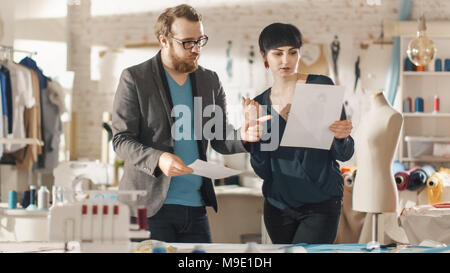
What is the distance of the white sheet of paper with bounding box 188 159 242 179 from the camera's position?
2182 millimetres

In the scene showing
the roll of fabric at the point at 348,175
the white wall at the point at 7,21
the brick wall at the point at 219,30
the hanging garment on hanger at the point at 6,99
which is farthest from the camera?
the hanging garment on hanger at the point at 6,99

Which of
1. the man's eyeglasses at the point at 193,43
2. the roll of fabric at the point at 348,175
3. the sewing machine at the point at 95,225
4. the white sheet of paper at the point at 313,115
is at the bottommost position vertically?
the sewing machine at the point at 95,225

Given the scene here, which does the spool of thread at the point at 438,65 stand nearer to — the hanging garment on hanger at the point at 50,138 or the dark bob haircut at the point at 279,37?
the dark bob haircut at the point at 279,37

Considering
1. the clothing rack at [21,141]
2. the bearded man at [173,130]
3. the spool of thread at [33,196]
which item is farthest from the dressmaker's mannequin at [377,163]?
the clothing rack at [21,141]

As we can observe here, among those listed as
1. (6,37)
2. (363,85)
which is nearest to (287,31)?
(363,85)

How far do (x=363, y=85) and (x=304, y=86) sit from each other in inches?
25.2

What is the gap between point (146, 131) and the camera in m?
2.28

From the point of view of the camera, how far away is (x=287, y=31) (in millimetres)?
2529

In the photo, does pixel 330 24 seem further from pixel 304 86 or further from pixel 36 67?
pixel 36 67

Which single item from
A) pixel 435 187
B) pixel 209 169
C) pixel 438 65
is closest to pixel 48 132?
pixel 209 169

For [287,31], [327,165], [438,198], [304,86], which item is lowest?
[438,198]

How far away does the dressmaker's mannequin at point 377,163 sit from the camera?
206cm

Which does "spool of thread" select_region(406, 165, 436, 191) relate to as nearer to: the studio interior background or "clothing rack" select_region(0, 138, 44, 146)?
the studio interior background

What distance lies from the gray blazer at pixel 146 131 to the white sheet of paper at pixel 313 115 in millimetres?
425
